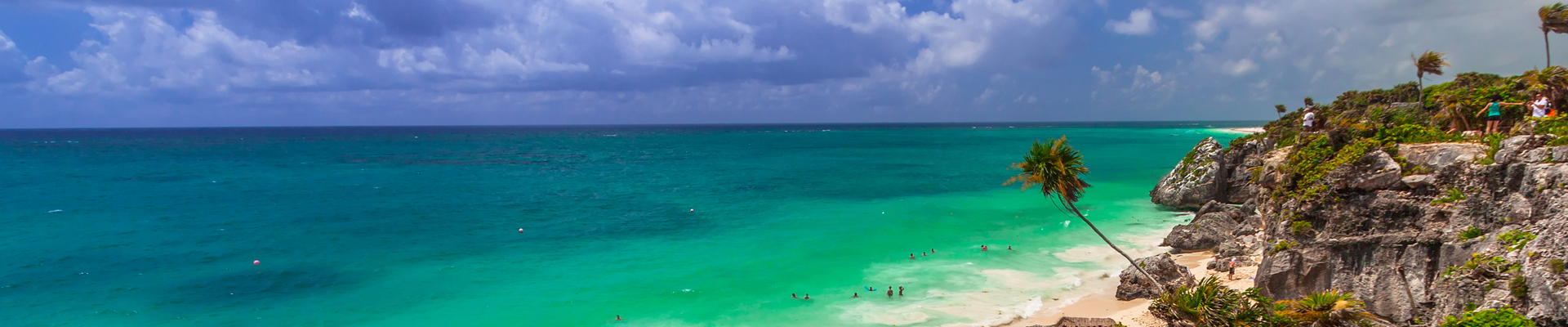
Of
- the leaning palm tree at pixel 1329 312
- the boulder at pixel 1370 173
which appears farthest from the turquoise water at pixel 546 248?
the boulder at pixel 1370 173

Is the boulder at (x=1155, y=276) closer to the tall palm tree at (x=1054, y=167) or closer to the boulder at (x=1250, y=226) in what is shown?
the tall palm tree at (x=1054, y=167)

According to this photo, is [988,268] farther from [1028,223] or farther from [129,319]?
[129,319]

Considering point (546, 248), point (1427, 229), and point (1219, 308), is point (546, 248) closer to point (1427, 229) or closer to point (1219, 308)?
point (1219, 308)

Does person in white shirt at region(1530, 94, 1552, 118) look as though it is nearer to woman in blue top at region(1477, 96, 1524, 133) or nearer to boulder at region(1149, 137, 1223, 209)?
woman in blue top at region(1477, 96, 1524, 133)

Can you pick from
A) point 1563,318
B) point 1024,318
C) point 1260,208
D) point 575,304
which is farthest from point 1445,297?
point 575,304

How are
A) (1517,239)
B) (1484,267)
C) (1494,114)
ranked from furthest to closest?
(1494,114)
(1484,267)
(1517,239)

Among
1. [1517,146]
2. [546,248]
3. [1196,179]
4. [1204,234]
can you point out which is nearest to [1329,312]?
[1517,146]

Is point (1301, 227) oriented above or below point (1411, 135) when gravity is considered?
below
